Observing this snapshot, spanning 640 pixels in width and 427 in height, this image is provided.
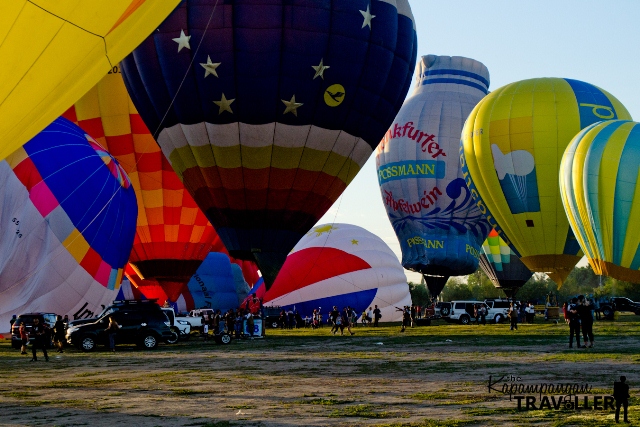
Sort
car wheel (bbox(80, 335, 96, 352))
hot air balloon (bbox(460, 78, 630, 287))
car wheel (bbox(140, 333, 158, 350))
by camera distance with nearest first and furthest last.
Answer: car wheel (bbox(80, 335, 96, 352)), car wheel (bbox(140, 333, 158, 350)), hot air balloon (bbox(460, 78, 630, 287))

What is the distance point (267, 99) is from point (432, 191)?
2606cm

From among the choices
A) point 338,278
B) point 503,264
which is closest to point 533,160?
point 338,278

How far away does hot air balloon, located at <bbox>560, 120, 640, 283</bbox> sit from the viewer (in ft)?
100.0

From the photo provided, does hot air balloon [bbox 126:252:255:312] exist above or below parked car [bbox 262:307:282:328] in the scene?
above

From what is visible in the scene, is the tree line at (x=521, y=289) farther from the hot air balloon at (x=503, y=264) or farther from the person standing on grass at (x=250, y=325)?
the person standing on grass at (x=250, y=325)

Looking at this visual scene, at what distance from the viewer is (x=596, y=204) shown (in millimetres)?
30984

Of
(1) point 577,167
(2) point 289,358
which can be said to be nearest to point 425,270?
(1) point 577,167

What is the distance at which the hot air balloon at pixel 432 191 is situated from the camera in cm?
4719

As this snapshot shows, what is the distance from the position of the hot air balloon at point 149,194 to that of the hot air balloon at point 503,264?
85.1 feet

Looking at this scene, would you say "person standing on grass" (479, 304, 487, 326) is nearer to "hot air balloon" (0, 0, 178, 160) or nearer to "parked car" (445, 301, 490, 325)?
"parked car" (445, 301, 490, 325)

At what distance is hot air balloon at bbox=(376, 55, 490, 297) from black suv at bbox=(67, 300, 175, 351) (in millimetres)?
25008

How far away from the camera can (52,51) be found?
8.34m

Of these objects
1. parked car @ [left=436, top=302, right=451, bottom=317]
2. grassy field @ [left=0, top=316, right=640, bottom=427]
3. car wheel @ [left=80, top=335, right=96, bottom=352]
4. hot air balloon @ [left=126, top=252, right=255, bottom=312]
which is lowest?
grassy field @ [left=0, top=316, right=640, bottom=427]

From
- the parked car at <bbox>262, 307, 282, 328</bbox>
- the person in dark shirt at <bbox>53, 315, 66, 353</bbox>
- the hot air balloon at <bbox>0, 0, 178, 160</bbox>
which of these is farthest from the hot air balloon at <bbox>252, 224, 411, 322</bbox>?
the hot air balloon at <bbox>0, 0, 178, 160</bbox>
